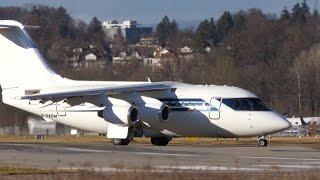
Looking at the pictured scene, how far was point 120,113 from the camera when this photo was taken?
47.1 m

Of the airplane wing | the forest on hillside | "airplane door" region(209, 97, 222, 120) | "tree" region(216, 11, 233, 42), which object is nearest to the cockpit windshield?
"airplane door" region(209, 97, 222, 120)

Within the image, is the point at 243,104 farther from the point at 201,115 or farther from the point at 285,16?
the point at 285,16

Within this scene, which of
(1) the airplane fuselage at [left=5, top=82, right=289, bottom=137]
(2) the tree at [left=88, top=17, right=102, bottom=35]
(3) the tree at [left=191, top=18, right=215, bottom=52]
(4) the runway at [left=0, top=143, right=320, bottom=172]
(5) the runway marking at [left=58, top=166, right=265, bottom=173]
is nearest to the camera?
(5) the runway marking at [left=58, top=166, right=265, bottom=173]

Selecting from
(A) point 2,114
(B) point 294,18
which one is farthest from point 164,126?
(B) point 294,18

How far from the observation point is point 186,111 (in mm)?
47562

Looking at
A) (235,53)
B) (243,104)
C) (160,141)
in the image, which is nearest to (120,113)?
(160,141)

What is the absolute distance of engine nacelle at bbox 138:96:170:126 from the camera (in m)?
47.2

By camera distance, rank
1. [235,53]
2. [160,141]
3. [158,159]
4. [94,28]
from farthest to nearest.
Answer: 1. [94,28]
2. [235,53]
3. [160,141]
4. [158,159]

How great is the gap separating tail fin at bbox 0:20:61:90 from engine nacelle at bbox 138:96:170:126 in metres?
5.32

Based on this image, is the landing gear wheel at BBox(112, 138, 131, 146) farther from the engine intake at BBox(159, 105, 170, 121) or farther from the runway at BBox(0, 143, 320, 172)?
the runway at BBox(0, 143, 320, 172)

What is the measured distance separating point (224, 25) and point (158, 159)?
148 m

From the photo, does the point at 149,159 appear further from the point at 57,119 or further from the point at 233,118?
the point at 57,119

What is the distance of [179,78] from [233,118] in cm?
5097

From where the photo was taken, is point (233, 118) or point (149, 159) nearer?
point (149, 159)
